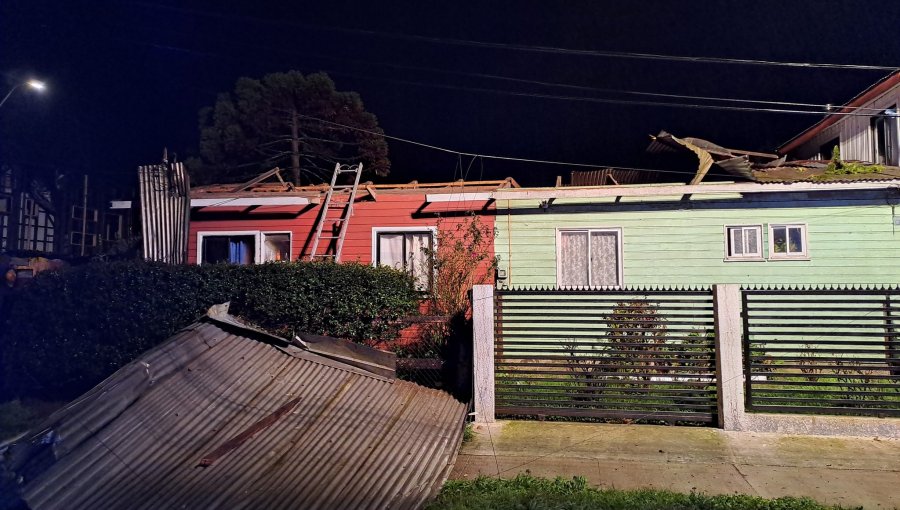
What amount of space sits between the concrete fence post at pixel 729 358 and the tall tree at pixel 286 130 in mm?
18603

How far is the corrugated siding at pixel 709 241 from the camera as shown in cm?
1050

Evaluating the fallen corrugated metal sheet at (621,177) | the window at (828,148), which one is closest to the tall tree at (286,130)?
the fallen corrugated metal sheet at (621,177)

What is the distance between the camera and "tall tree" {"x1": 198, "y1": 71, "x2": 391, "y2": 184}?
24.4m

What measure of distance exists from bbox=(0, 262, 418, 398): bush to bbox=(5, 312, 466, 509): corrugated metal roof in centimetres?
147

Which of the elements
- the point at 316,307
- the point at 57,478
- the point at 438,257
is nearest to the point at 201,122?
the point at 438,257

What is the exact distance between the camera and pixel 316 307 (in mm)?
8055

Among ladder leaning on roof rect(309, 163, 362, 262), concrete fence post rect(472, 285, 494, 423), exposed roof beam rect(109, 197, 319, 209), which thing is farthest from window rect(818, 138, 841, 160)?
exposed roof beam rect(109, 197, 319, 209)

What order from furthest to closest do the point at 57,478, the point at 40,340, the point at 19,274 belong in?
the point at 19,274 → the point at 40,340 → the point at 57,478

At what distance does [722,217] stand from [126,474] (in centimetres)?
1008

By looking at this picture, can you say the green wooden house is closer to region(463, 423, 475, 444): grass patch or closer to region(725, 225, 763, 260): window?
region(725, 225, 763, 260): window

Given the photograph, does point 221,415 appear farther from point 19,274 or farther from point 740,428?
point 19,274

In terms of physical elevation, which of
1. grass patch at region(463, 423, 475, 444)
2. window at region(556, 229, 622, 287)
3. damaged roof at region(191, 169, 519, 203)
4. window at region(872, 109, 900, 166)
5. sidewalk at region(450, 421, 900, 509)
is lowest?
sidewalk at region(450, 421, 900, 509)

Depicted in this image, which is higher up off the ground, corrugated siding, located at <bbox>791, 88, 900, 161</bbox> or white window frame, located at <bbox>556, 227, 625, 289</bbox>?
corrugated siding, located at <bbox>791, 88, 900, 161</bbox>

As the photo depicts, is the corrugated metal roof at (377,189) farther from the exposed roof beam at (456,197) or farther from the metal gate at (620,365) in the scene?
the metal gate at (620,365)
